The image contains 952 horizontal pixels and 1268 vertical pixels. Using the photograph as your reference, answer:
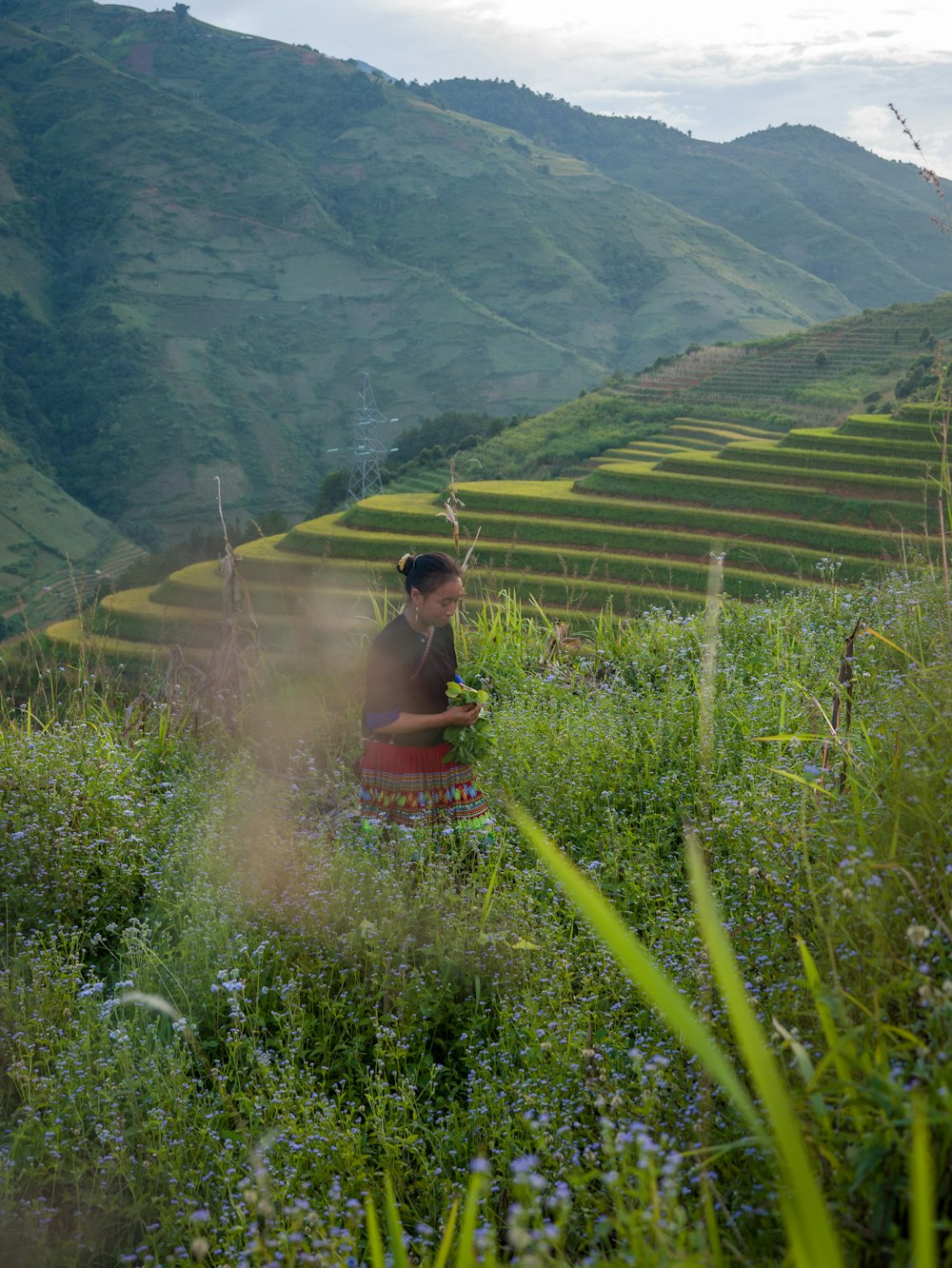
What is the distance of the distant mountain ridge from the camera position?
11688 centimetres

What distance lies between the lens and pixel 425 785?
14.9ft

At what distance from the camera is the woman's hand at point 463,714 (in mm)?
4379

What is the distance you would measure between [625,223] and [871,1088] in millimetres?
207677

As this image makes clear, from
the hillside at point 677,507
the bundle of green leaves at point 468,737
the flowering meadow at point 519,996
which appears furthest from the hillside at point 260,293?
the bundle of green leaves at point 468,737

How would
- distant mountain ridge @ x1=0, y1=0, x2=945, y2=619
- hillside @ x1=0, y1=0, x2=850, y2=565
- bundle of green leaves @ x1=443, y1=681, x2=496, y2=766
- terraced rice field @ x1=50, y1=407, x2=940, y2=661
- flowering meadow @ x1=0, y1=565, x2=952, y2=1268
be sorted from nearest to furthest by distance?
flowering meadow @ x1=0, y1=565, x2=952, y2=1268
bundle of green leaves @ x1=443, y1=681, x2=496, y2=766
terraced rice field @ x1=50, y1=407, x2=940, y2=661
distant mountain ridge @ x1=0, y1=0, x2=945, y2=619
hillside @ x1=0, y1=0, x2=850, y2=565

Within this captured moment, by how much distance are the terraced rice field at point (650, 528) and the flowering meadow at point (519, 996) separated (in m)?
20.5

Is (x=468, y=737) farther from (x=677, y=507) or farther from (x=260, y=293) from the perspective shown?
(x=260, y=293)

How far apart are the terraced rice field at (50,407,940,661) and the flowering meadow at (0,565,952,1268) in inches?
805

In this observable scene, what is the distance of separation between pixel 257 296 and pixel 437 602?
160m

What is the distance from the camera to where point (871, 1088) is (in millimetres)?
1577

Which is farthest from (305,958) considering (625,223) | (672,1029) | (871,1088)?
(625,223)

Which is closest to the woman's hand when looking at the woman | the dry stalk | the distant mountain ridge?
the woman

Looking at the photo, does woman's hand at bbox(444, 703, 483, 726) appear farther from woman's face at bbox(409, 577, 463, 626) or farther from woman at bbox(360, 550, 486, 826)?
woman's face at bbox(409, 577, 463, 626)

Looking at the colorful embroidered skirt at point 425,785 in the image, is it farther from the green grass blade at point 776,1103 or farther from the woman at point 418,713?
the green grass blade at point 776,1103
